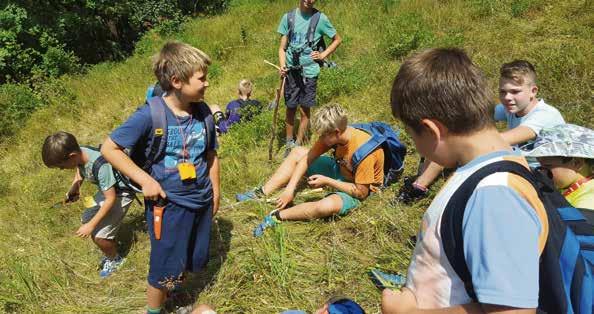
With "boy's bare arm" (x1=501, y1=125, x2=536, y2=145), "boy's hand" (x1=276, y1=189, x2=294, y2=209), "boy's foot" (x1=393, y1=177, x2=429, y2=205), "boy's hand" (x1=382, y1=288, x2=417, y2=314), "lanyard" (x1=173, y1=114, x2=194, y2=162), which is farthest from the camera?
"boy's hand" (x1=276, y1=189, x2=294, y2=209)

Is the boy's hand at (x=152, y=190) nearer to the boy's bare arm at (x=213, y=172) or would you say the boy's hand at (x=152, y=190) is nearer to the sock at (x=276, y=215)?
the boy's bare arm at (x=213, y=172)

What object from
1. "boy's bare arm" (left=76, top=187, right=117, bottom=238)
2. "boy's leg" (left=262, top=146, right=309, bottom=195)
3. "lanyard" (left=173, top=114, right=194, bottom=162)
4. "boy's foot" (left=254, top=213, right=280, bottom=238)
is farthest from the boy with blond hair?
"lanyard" (left=173, top=114, right=194, bottom=162)

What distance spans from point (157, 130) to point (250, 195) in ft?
6.47

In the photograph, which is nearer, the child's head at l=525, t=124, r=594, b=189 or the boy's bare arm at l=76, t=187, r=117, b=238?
the child's head at l=525, t=124, r=594, b=189

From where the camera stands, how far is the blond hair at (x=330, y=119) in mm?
3641

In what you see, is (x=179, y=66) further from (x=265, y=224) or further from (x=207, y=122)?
(x=265, y=224)

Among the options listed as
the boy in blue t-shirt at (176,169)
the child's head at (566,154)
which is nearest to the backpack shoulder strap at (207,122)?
the boy in blue t-shirt at (176,169)

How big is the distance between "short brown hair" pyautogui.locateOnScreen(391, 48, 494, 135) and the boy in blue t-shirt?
1.59 meters

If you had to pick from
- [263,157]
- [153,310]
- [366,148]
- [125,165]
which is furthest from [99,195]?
[366,148]

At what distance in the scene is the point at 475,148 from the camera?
113 cm

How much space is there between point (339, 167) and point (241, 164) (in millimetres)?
1287

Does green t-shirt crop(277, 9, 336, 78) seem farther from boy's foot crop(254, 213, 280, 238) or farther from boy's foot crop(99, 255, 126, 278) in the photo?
boy's foot crop(99, 255, 126, 278)

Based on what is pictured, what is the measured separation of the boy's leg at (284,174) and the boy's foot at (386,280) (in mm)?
1685

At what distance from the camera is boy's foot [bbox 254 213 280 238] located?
3.64 meters
